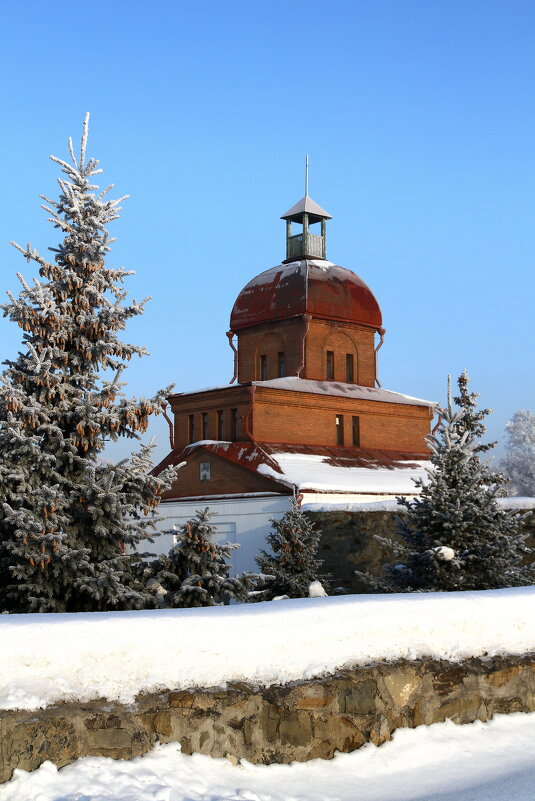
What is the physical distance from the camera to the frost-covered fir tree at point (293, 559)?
21266 millimetres

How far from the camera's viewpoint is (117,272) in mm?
12500

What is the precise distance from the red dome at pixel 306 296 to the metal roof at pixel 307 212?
8.56ft

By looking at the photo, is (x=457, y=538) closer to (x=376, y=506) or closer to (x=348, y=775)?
(x=348, y=775)

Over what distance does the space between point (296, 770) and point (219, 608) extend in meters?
1.38

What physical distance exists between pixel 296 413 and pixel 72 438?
2234cm

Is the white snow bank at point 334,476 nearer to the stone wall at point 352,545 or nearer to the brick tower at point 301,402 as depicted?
the brick tower at point 301,402

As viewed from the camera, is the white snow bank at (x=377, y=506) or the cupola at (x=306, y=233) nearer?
the white snow bank at (x=377, y=506)

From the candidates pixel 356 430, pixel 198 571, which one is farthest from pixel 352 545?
pixel 356 430

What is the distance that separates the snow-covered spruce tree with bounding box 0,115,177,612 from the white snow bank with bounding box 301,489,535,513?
9601 millimetres

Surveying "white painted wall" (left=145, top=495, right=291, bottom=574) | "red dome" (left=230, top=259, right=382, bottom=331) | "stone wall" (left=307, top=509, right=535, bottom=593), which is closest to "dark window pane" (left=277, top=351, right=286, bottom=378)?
"red dome" (left=230, top=259, right=382, bottom=331)

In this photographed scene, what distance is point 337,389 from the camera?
36000 mm

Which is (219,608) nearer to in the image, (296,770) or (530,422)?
(296,770)

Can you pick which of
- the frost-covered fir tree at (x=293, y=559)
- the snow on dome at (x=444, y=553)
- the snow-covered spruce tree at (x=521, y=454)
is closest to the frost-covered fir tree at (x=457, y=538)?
the snow on dome at (x=444, y=553)

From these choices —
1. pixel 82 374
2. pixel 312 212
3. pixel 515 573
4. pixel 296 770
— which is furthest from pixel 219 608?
pixel 312 212
